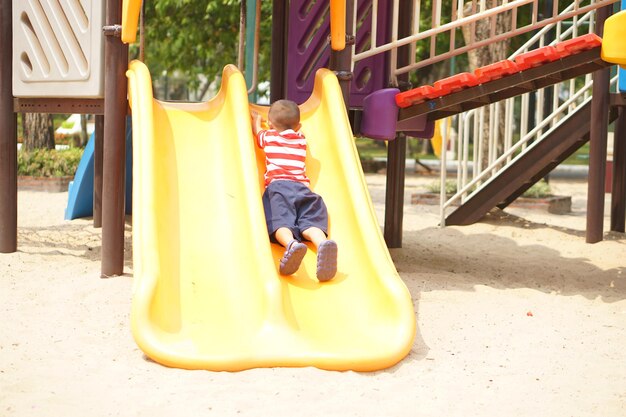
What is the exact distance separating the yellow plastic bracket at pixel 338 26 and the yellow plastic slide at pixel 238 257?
0.25 meters

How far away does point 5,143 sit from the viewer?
6.93 metres

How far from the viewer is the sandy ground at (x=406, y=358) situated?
3.70 meters

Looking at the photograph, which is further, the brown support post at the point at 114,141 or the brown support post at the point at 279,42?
the brown support post at the point at 279,42

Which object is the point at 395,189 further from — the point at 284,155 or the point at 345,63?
the point at 284,155

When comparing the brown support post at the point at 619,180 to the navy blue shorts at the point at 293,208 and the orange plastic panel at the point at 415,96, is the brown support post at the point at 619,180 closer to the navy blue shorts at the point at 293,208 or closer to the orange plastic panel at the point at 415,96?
the orange plastic panel at the point at 415,96

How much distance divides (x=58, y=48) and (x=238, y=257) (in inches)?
96.4

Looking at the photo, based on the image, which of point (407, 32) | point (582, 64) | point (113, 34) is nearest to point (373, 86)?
point (407, 32)

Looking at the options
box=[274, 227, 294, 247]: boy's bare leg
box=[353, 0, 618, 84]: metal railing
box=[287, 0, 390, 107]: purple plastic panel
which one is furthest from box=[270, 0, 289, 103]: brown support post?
box=[274, 227, 294, 247]: boy's bare leg

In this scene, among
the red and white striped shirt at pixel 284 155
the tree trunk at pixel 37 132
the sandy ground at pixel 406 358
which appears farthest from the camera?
the tree trunk at pixel 37 132

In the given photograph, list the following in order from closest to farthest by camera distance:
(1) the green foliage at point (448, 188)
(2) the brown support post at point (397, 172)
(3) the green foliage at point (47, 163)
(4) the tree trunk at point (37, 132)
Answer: (2) the brown support post at point (397, 172) < (1) the green foliage at point (448, 188) < (3) the green foliage at point (47, 163) < (4) the tree trunk at point (37, 132)

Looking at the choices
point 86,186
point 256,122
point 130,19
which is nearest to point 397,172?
point 256,122

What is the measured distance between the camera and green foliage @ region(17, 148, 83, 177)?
44.3 feet

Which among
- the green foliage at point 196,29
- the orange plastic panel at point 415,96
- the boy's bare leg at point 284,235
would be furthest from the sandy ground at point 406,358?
the green foliage at point 196,29

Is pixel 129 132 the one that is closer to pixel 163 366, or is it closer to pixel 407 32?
pixel 407 32
